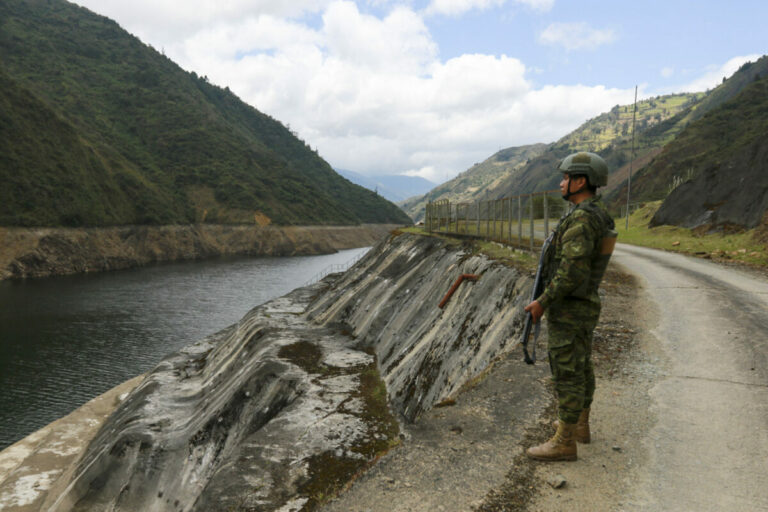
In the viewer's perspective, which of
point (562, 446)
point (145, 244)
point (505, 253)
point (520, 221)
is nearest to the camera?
point (562, 446)

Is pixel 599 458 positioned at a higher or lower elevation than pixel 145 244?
higher

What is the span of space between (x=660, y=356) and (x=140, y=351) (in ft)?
123

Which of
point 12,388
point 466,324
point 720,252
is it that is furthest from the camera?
point 12,388

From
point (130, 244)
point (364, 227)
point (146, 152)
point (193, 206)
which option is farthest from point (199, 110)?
point (130, 244)

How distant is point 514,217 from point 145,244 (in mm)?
85115

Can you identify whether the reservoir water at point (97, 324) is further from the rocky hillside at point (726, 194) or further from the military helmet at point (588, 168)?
the rocky hillside at point (726, 194)

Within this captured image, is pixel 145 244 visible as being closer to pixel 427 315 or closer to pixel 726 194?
pixel 427 315

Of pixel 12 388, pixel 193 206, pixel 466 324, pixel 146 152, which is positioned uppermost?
pixel 146 152

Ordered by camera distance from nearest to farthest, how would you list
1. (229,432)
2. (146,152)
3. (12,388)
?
(229,432) → (12,388) → (146,152)

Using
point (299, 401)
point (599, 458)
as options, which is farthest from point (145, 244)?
point (599, 458)

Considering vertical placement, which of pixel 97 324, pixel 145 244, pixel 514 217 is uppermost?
pixel 514 217

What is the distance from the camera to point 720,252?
19156 millimetres

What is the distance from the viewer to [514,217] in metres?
19.3

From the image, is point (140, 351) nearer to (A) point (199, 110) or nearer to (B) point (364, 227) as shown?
(B) point (364, 227)
